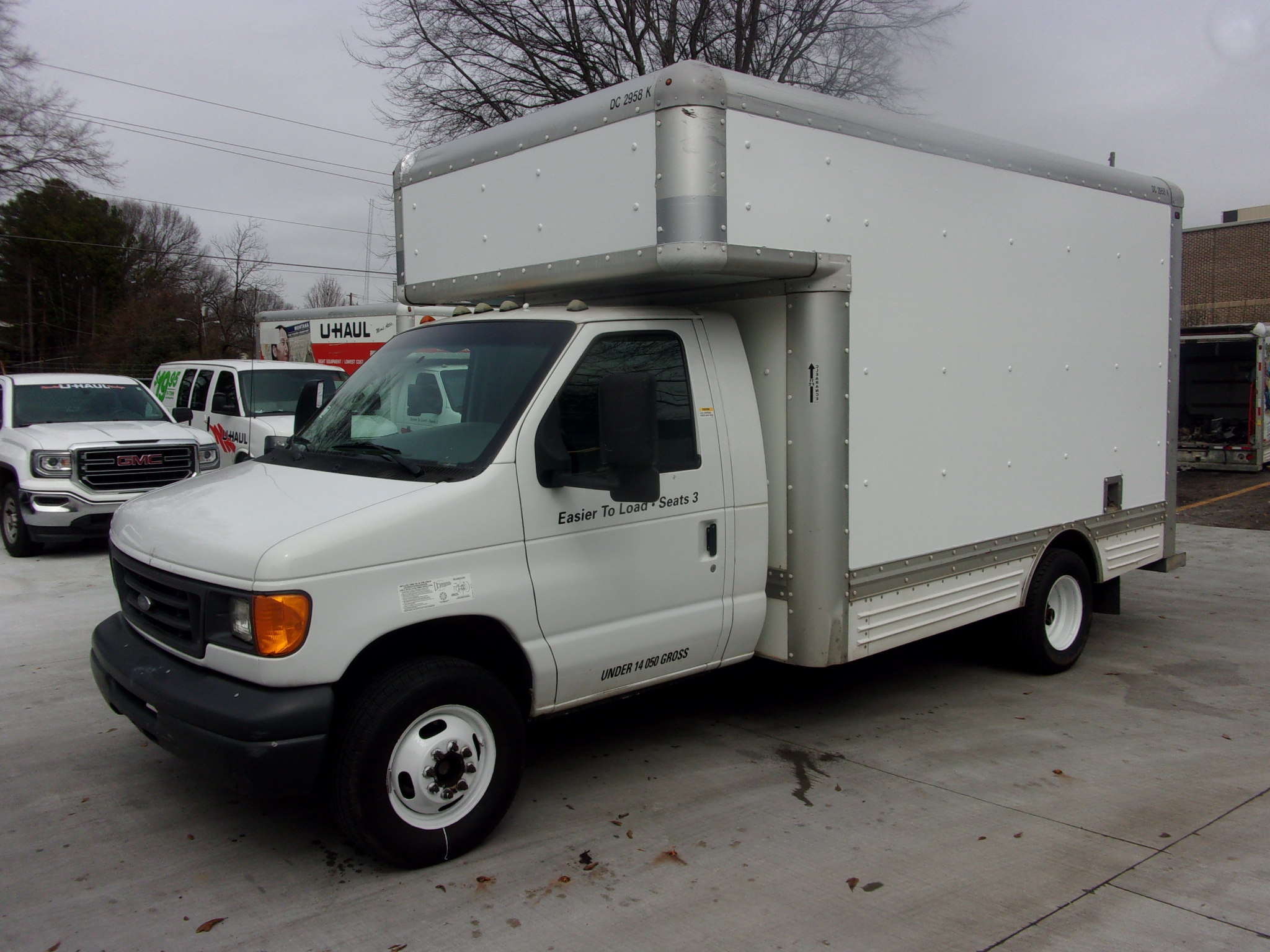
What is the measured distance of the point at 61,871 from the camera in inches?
156

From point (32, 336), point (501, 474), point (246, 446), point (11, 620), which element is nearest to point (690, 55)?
point (246, 446)

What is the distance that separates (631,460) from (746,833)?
172 cm

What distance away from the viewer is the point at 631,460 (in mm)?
3869

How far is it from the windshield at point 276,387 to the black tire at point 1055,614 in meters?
9.31

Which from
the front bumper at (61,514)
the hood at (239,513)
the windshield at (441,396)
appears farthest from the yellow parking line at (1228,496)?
the front bumper at (61,514)

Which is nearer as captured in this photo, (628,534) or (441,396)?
(628,534)

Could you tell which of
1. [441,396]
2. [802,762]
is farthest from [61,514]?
[802,762]

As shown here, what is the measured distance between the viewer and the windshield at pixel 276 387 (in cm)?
1312

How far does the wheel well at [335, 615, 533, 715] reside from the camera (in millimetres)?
3854

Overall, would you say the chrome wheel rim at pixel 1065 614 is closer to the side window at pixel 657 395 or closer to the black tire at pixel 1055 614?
the black tire at pixel 1055 614

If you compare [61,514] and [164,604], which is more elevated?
[164,604]

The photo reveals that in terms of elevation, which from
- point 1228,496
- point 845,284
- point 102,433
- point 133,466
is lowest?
point 1228,496

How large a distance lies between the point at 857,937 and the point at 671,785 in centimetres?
147

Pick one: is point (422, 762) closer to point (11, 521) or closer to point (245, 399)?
point (11, 521)
